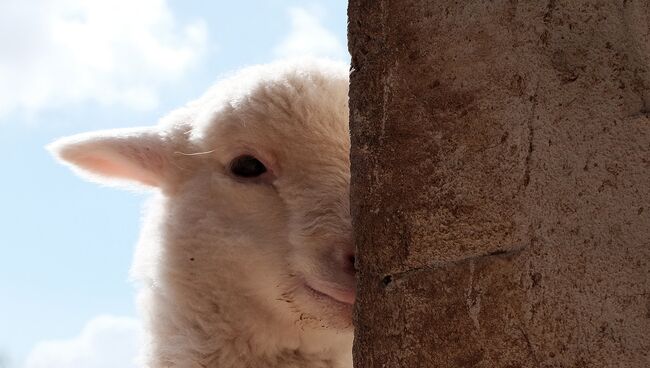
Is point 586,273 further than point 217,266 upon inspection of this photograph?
No

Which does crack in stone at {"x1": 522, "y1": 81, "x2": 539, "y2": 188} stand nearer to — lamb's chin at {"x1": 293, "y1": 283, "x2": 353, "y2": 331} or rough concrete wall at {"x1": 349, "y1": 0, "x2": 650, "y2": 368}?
rough concrete wall at {"x1": 349, "y1": 0, "x2": 650, "y2": 368}

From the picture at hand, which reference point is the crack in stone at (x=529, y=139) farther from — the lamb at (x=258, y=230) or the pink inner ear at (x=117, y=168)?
the pink inner ear at (x=117, y=168)

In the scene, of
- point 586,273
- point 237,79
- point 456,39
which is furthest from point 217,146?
point 586,273

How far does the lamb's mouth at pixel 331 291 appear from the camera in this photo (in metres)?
2.96

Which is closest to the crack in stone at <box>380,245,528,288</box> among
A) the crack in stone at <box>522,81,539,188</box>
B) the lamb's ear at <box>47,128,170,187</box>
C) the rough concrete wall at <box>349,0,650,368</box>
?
the rough concrete wall at <box>349,0,650,368</box>

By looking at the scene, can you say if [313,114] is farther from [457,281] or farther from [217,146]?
[457,281]

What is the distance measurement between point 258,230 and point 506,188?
1726mm

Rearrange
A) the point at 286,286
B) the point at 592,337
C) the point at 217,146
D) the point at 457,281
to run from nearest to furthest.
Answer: the point at 592,337 → the point at 457,281 → the point at 286,286 → the point at 217,146

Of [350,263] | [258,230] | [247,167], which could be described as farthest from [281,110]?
[350,263]

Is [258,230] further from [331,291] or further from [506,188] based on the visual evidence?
[506,188]

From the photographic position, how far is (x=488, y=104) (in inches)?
69.7

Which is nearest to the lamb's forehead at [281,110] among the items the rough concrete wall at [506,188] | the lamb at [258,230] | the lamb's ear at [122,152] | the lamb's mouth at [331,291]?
the lamb at [258,230]

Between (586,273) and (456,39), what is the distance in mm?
528

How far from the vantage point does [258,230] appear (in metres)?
3.34
